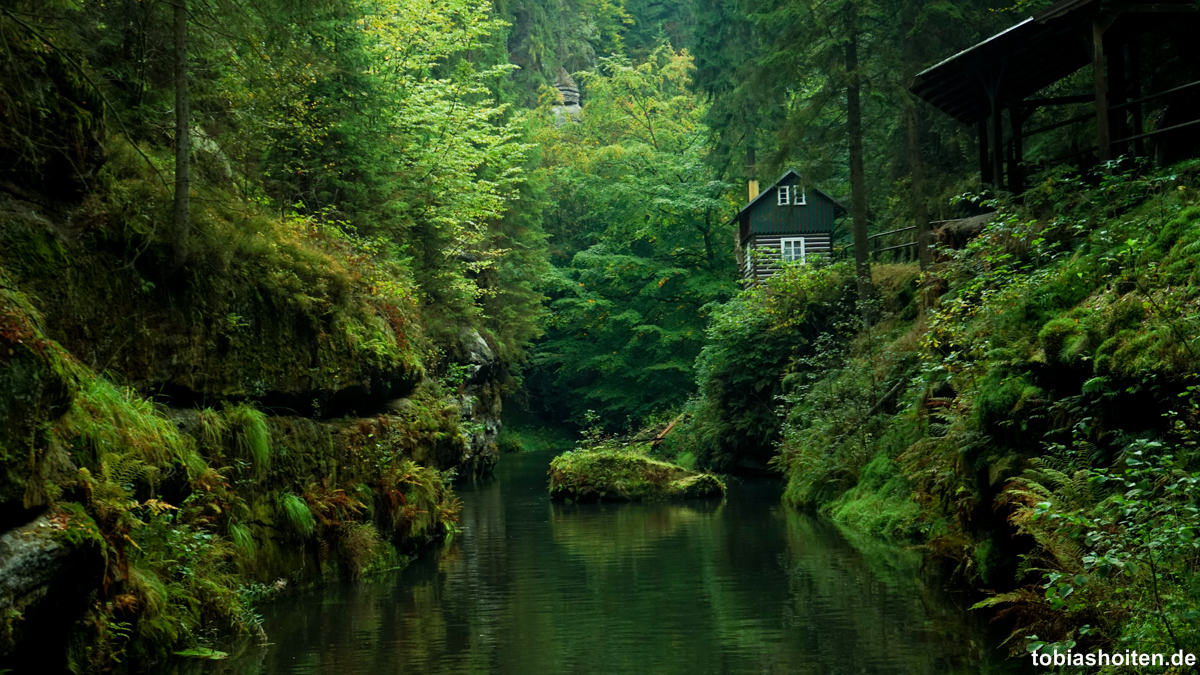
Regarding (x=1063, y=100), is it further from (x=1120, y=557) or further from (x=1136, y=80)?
(x=1120, y=557)

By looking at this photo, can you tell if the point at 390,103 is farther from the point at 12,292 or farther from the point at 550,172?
the point at 550,172

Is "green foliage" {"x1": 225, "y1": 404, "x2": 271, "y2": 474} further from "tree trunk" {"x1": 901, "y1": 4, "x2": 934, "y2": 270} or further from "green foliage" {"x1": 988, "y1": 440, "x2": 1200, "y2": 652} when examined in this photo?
"tree trunk" {"x1": 901, "y1": 4, "x2": 934, "y2": 270}

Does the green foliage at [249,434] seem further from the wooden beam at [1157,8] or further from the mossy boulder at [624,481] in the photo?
the mossy boulder at [624,481]

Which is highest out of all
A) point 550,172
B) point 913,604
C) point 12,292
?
point 550,172

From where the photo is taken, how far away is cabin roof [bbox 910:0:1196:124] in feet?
49.9

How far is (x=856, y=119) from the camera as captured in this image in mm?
27219

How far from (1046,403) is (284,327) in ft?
32.4

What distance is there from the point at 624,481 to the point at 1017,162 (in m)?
12.9

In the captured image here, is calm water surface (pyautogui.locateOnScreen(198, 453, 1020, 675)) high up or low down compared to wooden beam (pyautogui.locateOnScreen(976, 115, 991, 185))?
down

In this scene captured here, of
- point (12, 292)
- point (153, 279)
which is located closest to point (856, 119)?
point (153, 279)

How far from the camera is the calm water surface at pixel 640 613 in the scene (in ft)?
31.8

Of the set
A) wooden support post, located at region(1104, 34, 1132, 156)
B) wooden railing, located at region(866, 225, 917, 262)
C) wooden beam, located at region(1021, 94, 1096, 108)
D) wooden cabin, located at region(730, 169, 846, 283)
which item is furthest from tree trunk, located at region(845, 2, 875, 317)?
wooden cabin, located at region(730, 169, 846, 283)

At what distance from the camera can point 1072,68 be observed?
64.7ft

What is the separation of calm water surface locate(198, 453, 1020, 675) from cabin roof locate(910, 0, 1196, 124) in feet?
27.5
